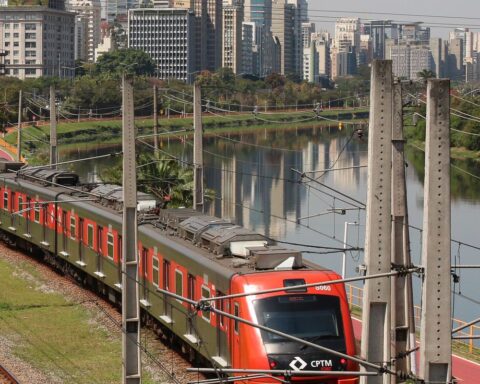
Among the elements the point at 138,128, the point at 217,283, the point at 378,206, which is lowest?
the point at 138,128

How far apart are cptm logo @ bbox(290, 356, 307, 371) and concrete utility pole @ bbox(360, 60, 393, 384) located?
532 centimetres

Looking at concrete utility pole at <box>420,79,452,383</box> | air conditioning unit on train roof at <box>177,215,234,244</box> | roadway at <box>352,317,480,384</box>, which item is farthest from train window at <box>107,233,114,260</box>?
concrete utility pole at <box>420,79,452,383</box>

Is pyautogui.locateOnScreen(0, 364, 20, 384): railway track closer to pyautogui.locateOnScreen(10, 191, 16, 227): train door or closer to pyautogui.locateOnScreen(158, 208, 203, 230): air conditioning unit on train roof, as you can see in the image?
pyautogui.locateOnScreen(158, 208, 203, 230): air conditioning unit on train roof

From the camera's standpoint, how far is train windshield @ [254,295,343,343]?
2002 cm

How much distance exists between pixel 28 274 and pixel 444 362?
2851cm

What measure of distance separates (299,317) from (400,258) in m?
2.75

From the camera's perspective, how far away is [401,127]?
19.2m

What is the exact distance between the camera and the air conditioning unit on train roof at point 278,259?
21.2 metres

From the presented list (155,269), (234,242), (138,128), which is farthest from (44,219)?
(138,128)

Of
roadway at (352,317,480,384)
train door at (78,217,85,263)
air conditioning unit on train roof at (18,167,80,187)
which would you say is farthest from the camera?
air conditioning unit on train roof at (18,167,80,187)

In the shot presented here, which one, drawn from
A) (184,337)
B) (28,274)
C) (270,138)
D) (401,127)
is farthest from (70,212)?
(270,138)

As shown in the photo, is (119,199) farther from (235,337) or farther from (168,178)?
(235,337)

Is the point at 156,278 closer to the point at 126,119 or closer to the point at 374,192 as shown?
the point at 126,119

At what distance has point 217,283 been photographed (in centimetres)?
2173
